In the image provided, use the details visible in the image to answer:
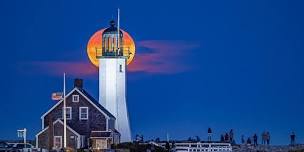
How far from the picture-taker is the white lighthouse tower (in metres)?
113

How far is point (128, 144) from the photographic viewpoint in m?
104

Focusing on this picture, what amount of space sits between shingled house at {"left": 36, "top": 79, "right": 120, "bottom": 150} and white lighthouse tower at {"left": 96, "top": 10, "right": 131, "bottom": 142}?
4.52m

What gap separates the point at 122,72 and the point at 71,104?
28.7 feet

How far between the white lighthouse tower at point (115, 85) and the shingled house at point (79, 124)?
4.52 metres

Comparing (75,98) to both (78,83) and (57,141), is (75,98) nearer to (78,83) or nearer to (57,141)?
(78,83)

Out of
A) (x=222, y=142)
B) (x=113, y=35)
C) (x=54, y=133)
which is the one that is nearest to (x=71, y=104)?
(x=54, y=133)

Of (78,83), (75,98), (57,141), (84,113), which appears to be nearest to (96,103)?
(84,113)

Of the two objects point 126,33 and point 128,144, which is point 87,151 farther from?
point 126,33

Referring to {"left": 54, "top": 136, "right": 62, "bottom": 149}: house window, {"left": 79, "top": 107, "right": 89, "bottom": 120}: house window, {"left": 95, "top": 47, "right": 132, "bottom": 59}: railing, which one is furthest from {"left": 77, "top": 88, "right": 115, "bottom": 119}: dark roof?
{"left": 95, "top": 47, "right": 132, "bottom": 59}: railing

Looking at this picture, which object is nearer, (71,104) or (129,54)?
(71,104)

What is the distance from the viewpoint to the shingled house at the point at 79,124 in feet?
344

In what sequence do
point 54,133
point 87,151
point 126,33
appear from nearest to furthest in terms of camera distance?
point 87,151
point 54,133
point 126,33

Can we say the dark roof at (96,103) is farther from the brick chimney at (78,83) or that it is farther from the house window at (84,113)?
the house window at (84,113)

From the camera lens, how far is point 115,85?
114 m
